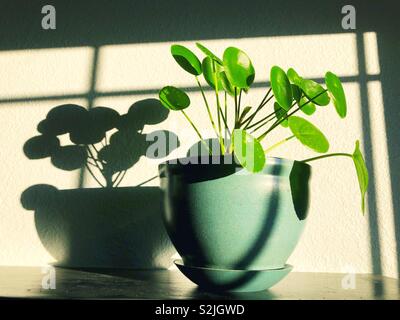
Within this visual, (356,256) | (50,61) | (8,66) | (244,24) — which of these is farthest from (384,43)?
(8,66)

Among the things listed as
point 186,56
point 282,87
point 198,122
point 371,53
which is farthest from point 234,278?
point 371,53

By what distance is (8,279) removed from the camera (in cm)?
78

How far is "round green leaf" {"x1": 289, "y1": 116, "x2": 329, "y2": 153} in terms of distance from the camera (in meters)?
0.70

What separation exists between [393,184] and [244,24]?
0.63 metres

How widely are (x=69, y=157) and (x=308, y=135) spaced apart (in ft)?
2.28

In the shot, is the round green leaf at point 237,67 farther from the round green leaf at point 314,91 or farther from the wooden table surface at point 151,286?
the wooden table surface at point 151,286

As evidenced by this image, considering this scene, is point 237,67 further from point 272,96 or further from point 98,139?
point 98,139

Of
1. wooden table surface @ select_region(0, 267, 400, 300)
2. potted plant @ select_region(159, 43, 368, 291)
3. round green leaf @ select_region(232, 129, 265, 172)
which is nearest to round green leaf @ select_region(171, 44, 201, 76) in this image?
potted plant @ select_region(159, 43, 368, 291)

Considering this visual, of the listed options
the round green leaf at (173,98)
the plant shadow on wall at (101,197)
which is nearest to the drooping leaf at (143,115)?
the plant shadow on wall at (101,197)

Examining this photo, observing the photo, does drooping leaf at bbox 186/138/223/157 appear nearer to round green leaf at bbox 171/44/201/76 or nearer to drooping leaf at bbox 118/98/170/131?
drooping leaf at bbox 118/98/170/131

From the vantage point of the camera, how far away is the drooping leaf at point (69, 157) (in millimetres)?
1072
